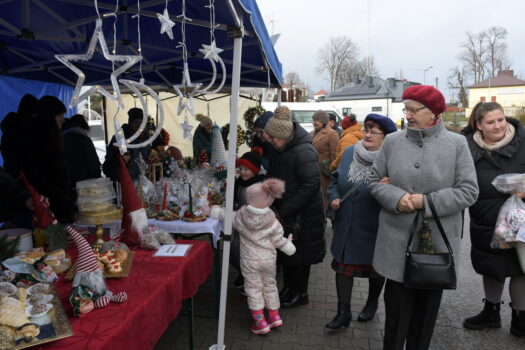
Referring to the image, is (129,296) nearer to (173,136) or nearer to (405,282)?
(405,282)

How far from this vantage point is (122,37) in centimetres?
457

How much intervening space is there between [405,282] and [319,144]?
4.03 m

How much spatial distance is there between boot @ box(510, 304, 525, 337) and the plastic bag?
2.18 ft

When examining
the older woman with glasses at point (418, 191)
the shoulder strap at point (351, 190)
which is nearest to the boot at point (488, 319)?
the older woman with glasses at point (418, 191)

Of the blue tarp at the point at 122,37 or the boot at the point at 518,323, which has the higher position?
the blue tarp at the point at 122,37

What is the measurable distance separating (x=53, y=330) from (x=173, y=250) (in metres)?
1.17

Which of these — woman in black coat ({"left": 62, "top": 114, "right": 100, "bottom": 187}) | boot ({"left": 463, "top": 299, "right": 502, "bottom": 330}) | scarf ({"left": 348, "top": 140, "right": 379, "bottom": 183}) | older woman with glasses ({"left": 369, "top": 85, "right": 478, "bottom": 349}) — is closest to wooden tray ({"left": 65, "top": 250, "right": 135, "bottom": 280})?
older woman with glasses ({"left": 369, "top": 85, "right": 478, "bottom": 349})

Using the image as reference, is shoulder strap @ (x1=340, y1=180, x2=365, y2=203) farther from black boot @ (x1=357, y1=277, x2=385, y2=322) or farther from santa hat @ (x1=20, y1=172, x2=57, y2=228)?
santa hat @ (x1=20, y1=172, x2=57, y2=228)

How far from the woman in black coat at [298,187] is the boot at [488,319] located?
1.40 metres

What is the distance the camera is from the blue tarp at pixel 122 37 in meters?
3.24

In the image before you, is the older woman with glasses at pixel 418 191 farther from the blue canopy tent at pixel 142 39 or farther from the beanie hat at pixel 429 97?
the blue canopy tent at pixel 142 39

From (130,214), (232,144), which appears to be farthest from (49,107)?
(232,144)

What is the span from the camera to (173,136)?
1195 centimetres

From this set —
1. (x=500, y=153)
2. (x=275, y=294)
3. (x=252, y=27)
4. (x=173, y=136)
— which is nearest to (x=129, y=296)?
(x=275, y=294)
